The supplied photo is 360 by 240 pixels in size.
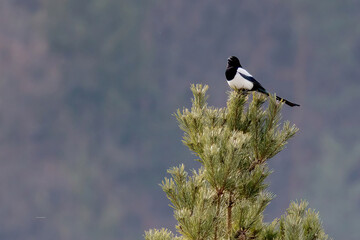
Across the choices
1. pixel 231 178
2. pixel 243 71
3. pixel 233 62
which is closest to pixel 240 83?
pixel 243 71

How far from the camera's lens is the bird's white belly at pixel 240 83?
8.61m

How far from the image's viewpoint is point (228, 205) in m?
7.49

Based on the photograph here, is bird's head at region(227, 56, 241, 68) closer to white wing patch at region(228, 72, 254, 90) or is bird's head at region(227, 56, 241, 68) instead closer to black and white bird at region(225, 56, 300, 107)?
black and white bird at region(225, 56, 300, 107)

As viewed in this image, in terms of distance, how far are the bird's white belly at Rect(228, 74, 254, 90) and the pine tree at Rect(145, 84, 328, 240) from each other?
520 mm

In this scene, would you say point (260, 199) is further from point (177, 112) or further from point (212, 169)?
point (177, 112)

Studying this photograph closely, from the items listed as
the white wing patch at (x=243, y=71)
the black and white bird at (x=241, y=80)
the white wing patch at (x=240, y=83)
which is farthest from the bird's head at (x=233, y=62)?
the white wing patch at (x=240, y=83)

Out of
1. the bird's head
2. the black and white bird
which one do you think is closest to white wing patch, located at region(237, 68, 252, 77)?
the black and white bird

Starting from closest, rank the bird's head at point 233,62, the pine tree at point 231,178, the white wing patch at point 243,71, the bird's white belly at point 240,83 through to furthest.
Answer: the pine tree at point 231,178 < the bird's white belly at point 240,83 < the white wing patch at point 243,71 < the bird's head at point 233,62

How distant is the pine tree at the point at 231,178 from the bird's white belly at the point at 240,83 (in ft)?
1.71

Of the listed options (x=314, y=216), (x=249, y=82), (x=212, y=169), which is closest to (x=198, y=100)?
(x=249, y=82)

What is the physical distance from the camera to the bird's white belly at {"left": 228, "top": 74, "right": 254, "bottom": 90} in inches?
339

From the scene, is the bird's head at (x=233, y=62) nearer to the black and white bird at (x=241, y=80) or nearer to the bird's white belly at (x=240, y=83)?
the black and white bird at (x=241, y=80)

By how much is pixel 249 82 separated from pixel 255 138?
146cm

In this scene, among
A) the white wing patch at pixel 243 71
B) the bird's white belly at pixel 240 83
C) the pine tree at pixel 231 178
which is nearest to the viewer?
the pine tree at pixel 231 178
